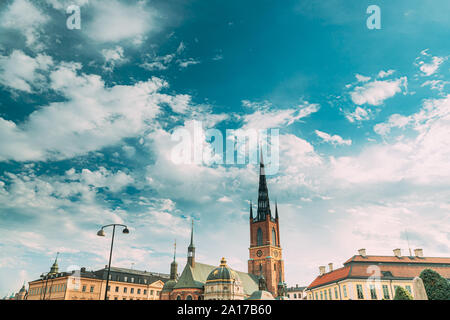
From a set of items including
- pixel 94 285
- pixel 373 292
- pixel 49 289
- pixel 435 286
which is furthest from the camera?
pixel 49 289

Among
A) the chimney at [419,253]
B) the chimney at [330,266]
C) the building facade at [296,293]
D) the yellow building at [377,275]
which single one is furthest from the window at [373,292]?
the building facade at [296,293]

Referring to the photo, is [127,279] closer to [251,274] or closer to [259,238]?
[251,274]

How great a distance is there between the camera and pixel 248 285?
297 feet

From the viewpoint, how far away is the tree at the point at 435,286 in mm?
30016

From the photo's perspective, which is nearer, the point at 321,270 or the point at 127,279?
the point at 321,270

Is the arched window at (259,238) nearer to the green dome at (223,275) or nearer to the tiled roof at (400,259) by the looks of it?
the green dome at (223,275)

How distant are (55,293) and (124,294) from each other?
1656 cm

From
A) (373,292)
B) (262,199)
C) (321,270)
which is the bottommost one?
(373,292)

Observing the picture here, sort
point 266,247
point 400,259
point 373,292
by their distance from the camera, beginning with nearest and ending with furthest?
1. point 373,292
2. point 400,259
3. point 266,247

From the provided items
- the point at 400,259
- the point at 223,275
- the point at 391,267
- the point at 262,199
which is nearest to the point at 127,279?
the point at 223,275

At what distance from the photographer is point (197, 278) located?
80.0m

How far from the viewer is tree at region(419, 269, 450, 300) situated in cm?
3002

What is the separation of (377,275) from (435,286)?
1072 inches
